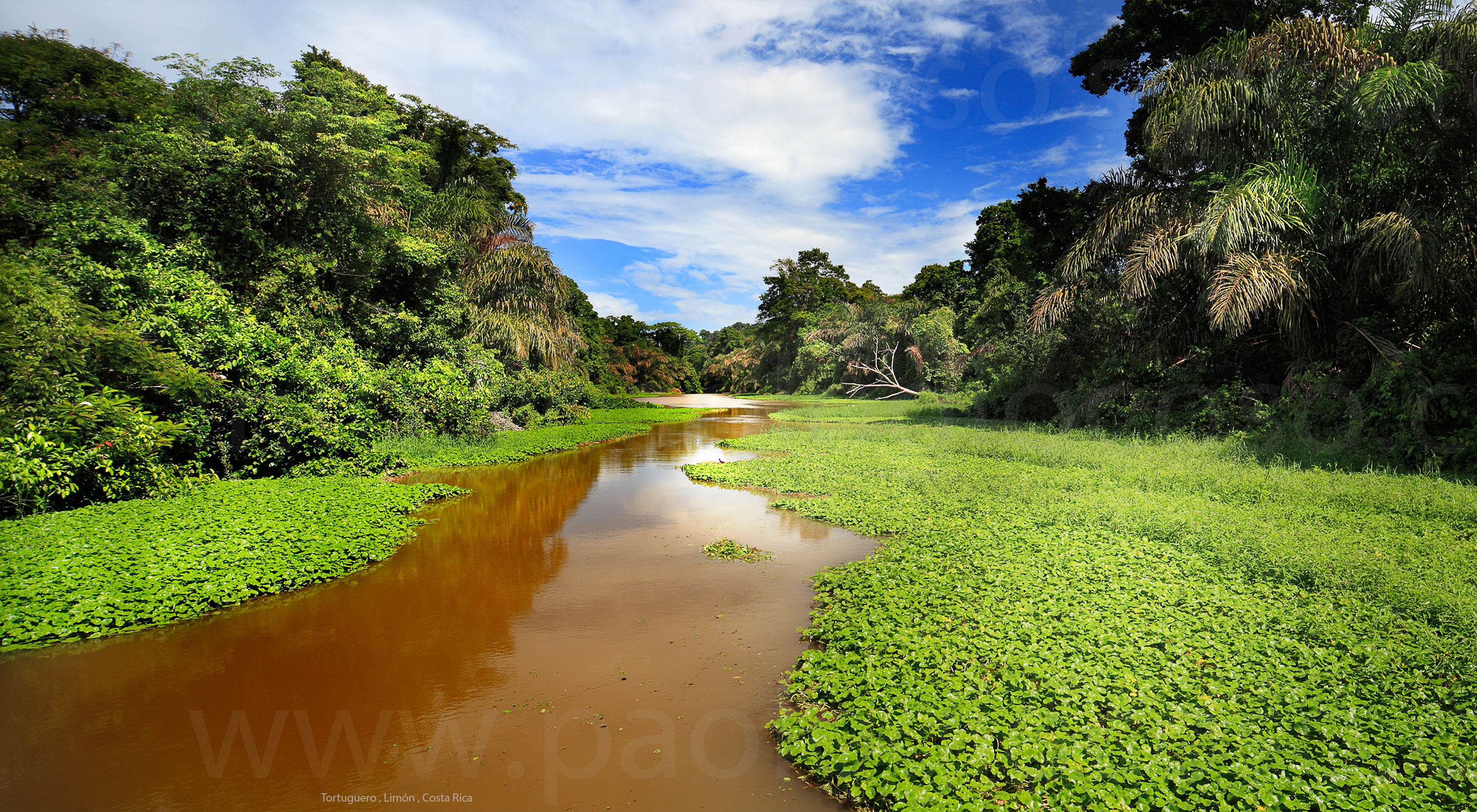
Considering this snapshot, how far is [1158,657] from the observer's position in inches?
159

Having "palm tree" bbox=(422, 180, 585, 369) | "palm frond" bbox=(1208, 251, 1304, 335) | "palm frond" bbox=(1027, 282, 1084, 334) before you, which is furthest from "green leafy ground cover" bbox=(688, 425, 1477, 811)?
"palm tree" bbox=(422, 180, 585, 369)

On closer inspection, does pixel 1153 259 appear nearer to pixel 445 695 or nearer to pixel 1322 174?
pixel 1322 174

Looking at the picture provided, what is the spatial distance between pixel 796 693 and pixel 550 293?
1880 cm

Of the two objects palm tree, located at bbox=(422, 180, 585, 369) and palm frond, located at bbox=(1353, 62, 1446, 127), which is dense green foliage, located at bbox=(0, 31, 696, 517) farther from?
palm frond, located at bbox=(1353, 62, 1446, 127)

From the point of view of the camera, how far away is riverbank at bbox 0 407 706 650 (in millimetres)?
4855

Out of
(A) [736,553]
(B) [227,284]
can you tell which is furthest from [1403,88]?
(B) [227,284]

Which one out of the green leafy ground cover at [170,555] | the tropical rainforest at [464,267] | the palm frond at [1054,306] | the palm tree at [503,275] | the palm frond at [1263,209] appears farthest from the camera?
the palm tree at [503,275]

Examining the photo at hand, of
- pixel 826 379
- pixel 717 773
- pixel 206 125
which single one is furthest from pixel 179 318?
pixel 826 379

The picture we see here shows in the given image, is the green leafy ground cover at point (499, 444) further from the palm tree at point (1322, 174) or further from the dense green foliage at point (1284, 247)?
the palm tree at point (1322, 174)

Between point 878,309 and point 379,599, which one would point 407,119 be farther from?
point 878,309

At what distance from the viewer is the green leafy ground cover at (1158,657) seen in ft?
9.77

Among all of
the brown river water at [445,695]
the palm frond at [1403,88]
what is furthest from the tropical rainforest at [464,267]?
the brown river water at [445,695]

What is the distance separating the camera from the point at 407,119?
20.5m

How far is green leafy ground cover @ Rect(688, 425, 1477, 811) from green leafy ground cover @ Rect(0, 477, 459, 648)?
16.5 ft
